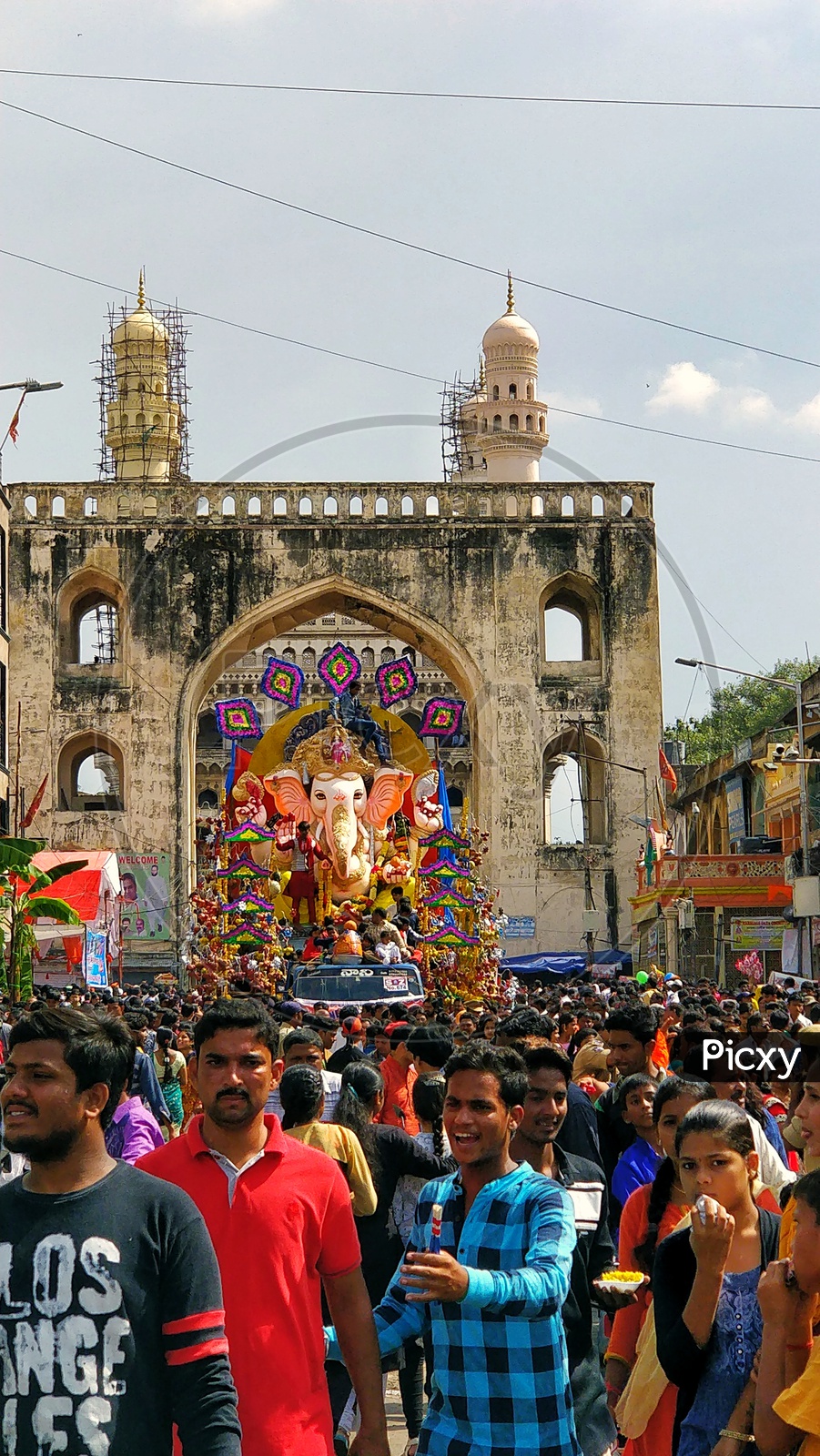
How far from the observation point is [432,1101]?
6.75 m

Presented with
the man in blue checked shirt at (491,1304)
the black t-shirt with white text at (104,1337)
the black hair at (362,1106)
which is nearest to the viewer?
the black t-shirt with white text at (104,1337)

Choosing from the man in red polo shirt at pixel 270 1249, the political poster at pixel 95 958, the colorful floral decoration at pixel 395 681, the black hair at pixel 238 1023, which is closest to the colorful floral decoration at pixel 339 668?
the colorful floral decoration at pixel 395 681

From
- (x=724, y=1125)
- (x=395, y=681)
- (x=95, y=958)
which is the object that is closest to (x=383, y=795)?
(x=395, y=681)

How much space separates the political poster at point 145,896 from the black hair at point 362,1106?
89.9 ft

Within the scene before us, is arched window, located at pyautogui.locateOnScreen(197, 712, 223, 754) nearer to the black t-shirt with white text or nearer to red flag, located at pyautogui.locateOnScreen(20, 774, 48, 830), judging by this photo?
red flag, located at pyautogui.locateOnScreen(20, 774, 48, 830)

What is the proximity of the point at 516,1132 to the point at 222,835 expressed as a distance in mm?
22478

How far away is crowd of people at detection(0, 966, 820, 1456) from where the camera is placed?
123 inches

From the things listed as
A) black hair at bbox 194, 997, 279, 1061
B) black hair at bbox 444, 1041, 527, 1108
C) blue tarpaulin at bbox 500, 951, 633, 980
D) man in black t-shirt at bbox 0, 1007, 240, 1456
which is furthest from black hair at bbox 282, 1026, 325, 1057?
blue tarpaulin at bbox 500, 951, 633, 980

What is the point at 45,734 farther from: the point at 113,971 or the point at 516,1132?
the point at 516,1132

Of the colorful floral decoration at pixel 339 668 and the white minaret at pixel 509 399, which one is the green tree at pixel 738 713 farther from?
the colorful floral decoration at pixel 339 668

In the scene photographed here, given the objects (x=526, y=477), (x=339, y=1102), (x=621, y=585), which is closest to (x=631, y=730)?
(x=621, y=585)

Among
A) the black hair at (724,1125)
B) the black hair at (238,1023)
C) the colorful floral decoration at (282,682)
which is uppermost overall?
the colorful floral decoration at (282,682)

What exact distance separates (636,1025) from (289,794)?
22067 mm

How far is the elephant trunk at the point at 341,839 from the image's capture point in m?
28.2
